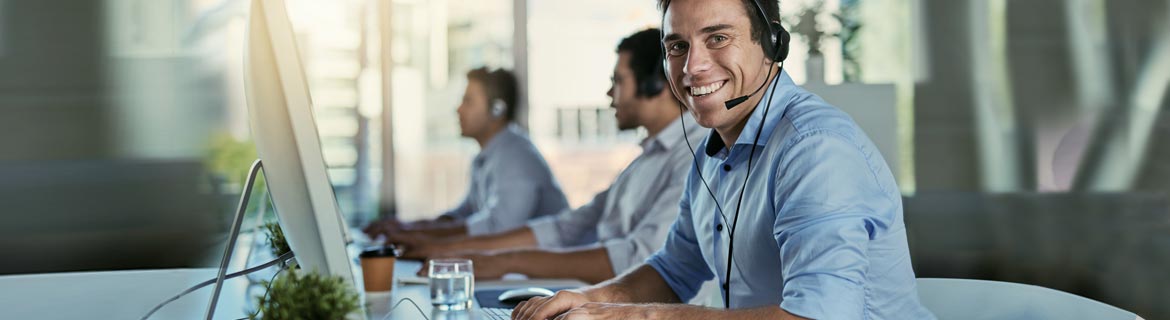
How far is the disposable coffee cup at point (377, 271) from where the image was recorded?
2.07 meters

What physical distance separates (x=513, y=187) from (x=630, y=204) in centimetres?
125

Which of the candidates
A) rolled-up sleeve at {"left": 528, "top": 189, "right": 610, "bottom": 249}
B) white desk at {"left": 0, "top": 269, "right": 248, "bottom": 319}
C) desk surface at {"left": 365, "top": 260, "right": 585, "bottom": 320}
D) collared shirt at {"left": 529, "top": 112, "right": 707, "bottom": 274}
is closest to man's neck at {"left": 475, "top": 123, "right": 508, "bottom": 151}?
rolled-up sleeve at {"left": 528, "top": 189, "right": 610, "bottom": 249}

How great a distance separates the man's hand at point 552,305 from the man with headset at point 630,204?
82cm

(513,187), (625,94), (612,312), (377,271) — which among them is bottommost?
(513,187)

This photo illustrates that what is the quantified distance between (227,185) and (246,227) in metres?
3.53

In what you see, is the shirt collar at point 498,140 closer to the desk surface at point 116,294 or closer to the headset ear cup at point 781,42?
the desk surface at point 116,294

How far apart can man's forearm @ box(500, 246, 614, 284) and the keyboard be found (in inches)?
22.1

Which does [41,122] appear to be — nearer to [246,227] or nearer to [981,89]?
[246,227]

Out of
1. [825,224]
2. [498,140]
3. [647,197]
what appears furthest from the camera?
[498,140]

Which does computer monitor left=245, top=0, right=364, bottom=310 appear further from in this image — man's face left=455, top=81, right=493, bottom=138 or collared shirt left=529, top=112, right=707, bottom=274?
man's face left=455, top=81, right=493, bottom=138

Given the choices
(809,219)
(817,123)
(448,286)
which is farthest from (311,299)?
(448,286)

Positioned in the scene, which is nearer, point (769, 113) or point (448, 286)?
point (769, 113)

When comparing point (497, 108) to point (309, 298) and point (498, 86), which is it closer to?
point (498, 86)

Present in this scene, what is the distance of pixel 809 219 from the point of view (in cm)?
128
